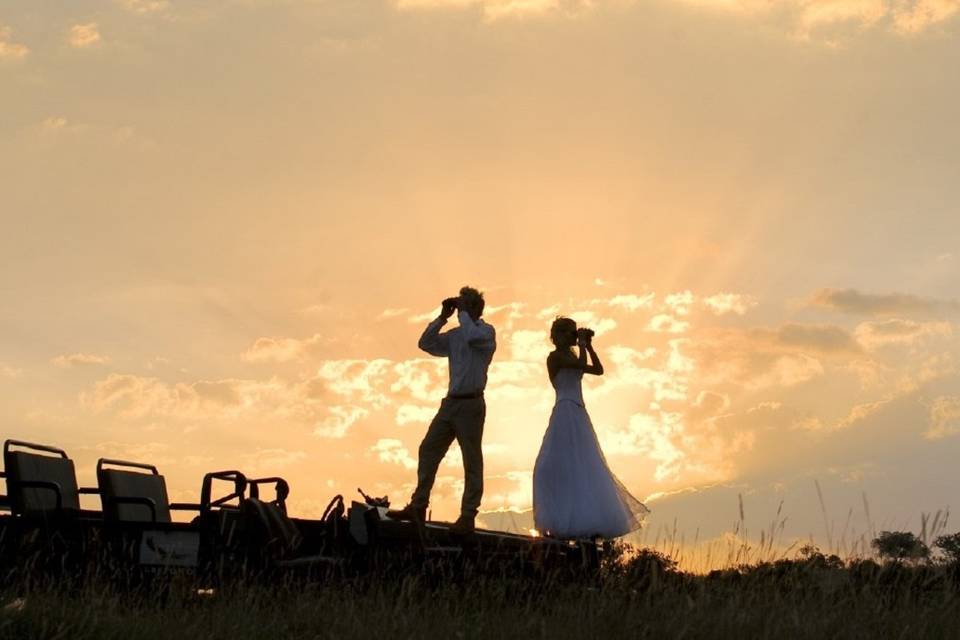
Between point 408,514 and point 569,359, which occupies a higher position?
point 569,359

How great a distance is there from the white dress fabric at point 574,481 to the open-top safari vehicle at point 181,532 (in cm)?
184

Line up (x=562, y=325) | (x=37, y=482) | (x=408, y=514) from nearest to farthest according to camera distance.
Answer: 1. (x=37, y=482)
2. (x=408, y=514)
3. (x=562, y=325)

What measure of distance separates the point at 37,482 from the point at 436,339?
4.81 metres

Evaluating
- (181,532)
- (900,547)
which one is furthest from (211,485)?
(900,547)

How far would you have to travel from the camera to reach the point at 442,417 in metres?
15.9

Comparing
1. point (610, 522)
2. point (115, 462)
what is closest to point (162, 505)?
point (115, 462)

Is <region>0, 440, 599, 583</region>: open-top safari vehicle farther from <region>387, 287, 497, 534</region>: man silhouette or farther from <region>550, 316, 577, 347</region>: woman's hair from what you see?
<region>550, 316, 577, 347</region>: woman's hair

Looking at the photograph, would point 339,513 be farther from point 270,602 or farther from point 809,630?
point 809,630

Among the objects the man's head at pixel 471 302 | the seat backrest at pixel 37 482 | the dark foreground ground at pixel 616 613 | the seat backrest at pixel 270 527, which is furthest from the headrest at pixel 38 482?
the man's head at pixel 471 302

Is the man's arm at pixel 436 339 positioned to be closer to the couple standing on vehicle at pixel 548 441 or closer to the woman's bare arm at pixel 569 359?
the couple standing on vehicle at pixel 548 441

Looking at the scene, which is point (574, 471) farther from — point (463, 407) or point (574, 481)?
point (463, 407)

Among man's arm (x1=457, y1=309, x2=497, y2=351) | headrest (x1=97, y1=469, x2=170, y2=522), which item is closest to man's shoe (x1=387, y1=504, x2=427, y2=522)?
man's arm (x1=457, y1=309, x2=497, y2=351)

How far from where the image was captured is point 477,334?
15.8m

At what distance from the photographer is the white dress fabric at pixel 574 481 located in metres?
16.9
